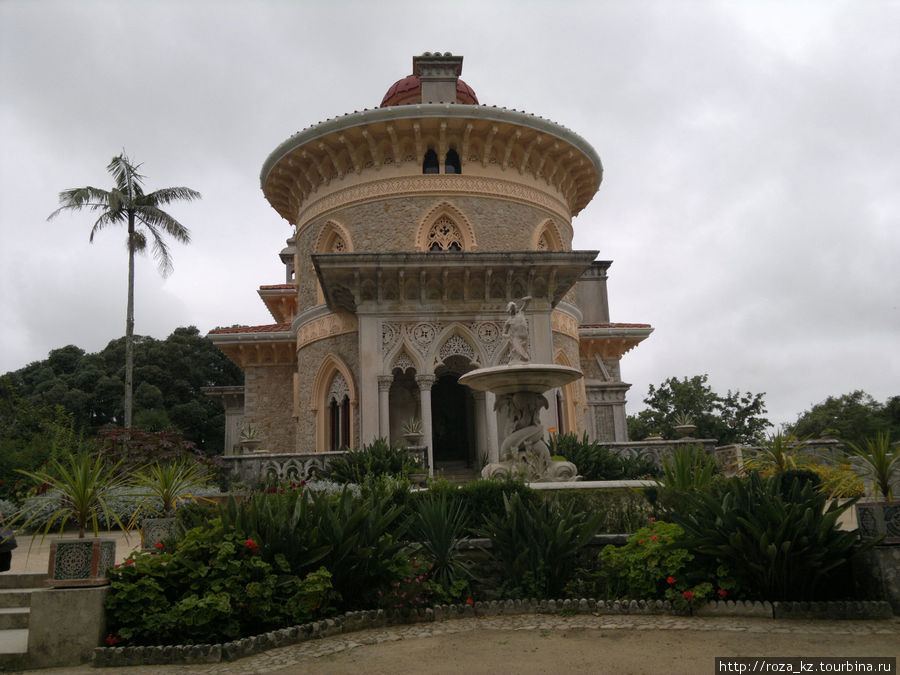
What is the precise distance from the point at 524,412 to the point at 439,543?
4.58m

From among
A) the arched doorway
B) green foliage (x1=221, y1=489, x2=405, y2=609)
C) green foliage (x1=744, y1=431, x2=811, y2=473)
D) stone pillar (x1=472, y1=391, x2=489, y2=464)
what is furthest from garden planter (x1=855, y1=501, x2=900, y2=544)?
the arched doorway

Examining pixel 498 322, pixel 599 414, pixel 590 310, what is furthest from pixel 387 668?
pixel 590 310

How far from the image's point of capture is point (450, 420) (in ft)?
63.4

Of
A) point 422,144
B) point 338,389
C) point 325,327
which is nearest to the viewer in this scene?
point 338,389

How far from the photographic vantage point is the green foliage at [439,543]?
6.89 metres

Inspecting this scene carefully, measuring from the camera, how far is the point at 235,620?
556cm

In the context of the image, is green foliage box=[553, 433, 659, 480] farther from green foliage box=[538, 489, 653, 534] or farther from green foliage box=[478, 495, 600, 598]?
green foliage box=[478, 495, 600, 598]

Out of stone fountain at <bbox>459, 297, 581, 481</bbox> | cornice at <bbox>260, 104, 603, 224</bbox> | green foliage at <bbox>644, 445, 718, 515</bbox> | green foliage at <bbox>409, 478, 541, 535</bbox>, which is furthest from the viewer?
cornice at <bbox>260, 104, 603, 224</bbox>

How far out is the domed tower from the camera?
15930 mm

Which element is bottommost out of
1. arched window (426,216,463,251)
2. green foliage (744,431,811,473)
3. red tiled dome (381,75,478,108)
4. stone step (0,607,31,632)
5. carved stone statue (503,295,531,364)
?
stone step (0,607,31,632)

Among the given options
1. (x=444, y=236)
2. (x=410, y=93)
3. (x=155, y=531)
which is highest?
(x=410, y=93)


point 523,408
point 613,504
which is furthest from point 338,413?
point 613,504

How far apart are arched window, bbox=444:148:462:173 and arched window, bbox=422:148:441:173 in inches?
10.3

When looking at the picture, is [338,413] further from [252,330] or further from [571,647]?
[571,647]
